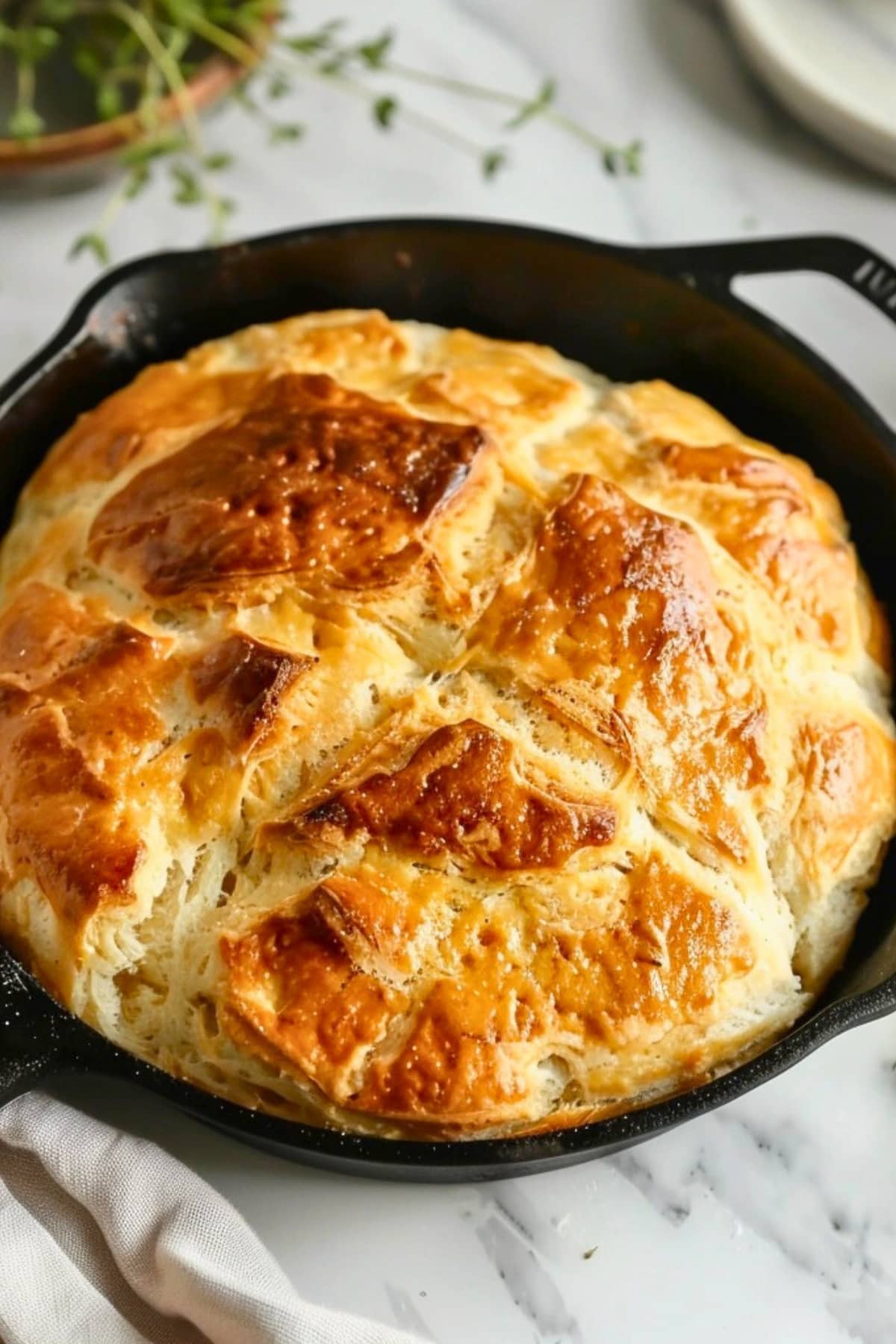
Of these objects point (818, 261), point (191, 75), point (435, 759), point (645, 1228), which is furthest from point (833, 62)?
point (645, 1228)

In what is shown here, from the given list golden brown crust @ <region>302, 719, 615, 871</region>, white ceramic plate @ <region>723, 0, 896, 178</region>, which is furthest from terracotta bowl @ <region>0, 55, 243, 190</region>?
golden brown crust @ <region>302, 719, 615, 871</region>

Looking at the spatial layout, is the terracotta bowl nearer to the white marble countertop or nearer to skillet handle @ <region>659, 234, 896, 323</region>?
skillet handle @ <region>659, 234, 896, 323</region>

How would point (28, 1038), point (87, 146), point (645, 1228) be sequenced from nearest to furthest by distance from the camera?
point (28, 1038) < point (645, 1228) < point (87, 146)

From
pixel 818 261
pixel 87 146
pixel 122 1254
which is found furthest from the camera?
pixel 87 146

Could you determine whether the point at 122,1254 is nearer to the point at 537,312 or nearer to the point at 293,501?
the point at 293,501

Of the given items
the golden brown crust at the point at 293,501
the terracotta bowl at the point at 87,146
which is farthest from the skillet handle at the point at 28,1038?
the terracotta bowl at the point at 87,146

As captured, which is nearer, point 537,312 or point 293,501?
point 293,501
